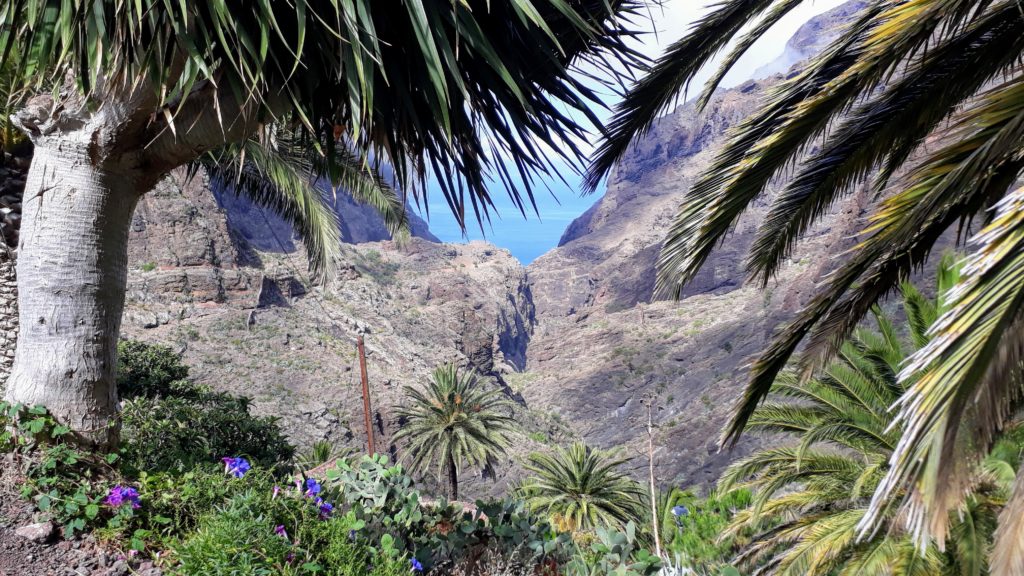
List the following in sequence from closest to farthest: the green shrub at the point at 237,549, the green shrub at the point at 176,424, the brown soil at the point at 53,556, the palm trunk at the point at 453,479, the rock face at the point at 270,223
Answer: the green shrub at the point at 237,549, the brown soil at the point at 53,556, the green shrub at the point at 176,424, the palm trunk at the point at 453,479, the rock face at the point at 270,223

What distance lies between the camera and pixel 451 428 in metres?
27.1

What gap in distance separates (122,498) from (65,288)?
3.95 ft

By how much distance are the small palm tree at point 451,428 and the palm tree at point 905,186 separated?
74.3ft

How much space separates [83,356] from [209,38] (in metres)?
1.79

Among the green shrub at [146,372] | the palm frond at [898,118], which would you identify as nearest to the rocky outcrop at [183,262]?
the green shrub at [146,372]

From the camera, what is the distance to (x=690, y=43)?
4.51m

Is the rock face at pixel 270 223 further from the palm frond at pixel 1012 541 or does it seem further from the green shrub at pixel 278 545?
the palm frond at pixel 1012 541

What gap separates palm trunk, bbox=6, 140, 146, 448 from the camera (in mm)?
3525

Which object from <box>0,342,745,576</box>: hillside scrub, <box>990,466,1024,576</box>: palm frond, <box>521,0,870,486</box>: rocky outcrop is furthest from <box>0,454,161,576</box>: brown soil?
<box>521,0,870,486</box>: rocky outcrop

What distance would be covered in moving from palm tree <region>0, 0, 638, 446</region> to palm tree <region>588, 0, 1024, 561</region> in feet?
3.00

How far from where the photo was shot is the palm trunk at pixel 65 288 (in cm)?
353

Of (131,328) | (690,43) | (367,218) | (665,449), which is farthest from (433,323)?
(690,43)

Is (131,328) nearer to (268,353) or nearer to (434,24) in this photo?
(268,353)

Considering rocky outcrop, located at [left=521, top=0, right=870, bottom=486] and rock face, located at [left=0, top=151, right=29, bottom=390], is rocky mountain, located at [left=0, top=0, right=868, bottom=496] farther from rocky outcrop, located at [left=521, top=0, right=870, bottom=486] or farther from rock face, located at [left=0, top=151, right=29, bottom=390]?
rocky outcrop, located at [left=521, top=0, right=870, bottom=486]
